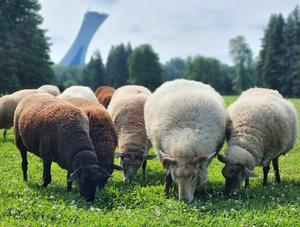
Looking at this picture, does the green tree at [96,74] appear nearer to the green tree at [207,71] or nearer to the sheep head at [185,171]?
the green tree at [207,71]

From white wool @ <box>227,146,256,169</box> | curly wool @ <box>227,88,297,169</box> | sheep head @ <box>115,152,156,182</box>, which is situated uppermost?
curly wool @ <box>227,88,297,169</box>

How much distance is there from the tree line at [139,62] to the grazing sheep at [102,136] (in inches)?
1402

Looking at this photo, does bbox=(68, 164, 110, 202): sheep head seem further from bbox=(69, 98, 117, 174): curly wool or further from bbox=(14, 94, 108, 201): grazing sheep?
bbox=(69, 98, 117, 174): curly wool

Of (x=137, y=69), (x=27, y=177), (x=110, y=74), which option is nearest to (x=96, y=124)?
(x=27, y=177)

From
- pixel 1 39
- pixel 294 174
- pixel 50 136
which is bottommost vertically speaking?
pixel 294 174

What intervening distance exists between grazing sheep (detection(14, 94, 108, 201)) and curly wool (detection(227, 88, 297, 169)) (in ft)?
8.89

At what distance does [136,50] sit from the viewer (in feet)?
345

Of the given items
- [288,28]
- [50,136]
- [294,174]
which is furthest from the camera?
[288,28]

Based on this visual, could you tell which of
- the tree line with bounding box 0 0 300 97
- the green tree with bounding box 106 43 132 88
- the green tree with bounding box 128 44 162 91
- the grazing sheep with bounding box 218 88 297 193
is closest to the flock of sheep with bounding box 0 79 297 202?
the grazing sheep with bounding box 218 88 297 193

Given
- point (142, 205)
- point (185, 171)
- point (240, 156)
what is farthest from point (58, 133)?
point (240, 156)

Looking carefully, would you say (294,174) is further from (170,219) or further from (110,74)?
(110,74)

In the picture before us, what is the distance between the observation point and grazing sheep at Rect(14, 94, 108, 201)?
26.0ft

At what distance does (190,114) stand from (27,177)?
403 cm

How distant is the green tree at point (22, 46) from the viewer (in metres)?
44.6
